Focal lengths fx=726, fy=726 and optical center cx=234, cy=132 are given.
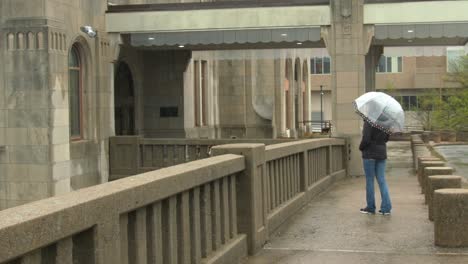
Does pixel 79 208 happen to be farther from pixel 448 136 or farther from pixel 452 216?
pixel 448 136

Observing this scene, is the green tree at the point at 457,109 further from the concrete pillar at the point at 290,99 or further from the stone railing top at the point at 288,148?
the stone railing top at the point at 288,148

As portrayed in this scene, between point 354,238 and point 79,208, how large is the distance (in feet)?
18.3

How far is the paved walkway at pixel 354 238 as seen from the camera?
303 inches

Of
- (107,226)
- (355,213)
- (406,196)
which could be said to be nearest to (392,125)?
(355,213)

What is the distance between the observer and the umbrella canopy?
35.0ft

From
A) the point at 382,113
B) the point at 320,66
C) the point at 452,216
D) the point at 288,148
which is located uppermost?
the point at 320,66

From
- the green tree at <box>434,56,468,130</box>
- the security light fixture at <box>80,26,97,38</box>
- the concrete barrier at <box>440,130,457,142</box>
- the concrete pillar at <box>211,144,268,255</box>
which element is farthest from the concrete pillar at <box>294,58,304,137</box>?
the concrete pillar at <box>211,144,268,255</box>

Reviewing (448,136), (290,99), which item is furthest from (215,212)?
(290,99)

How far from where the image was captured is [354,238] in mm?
8867

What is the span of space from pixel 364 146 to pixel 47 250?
7574mm

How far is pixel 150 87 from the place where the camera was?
2933cm

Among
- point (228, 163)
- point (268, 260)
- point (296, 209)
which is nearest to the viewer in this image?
point (228, 163)

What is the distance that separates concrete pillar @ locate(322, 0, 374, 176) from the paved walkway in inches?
387

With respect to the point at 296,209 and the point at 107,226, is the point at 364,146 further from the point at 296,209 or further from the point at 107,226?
the point at 107,226
